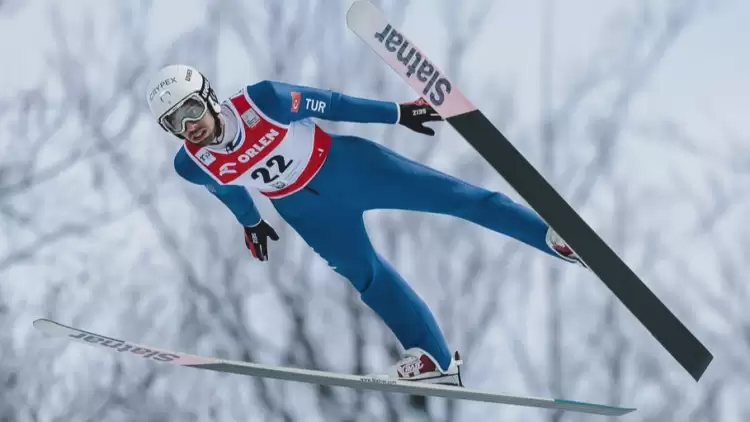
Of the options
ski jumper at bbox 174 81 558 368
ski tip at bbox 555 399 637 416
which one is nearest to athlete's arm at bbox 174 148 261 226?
ski jumper at bbox 174 81 558 368

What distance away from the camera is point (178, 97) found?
9.37 ft

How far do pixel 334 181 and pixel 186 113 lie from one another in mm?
555

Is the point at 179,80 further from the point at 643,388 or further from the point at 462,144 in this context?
the point at 643,388

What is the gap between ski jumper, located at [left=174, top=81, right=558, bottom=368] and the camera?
3.02m

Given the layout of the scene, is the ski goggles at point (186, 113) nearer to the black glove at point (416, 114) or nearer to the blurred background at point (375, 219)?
the black glove at point (416, 114)

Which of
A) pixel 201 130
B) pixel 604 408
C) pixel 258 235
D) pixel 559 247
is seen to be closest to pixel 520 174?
pixel 559 247

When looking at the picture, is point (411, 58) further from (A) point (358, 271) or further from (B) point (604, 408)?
(B) point (604, 408)

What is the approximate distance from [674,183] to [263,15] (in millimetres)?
2971

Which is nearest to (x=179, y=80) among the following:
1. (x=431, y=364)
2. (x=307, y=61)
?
(x=431, y=364)

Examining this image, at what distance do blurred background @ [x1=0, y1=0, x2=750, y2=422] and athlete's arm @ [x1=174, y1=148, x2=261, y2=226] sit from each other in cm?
223

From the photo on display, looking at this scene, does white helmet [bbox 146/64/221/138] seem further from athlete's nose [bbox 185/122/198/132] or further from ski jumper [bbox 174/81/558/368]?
ski jumper [bbox 174/81/558/368]

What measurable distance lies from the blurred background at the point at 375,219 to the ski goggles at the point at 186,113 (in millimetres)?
2600

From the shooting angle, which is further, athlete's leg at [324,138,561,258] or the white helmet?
athlete's leg at [324,138,561,258]

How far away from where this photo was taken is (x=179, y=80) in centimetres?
288
